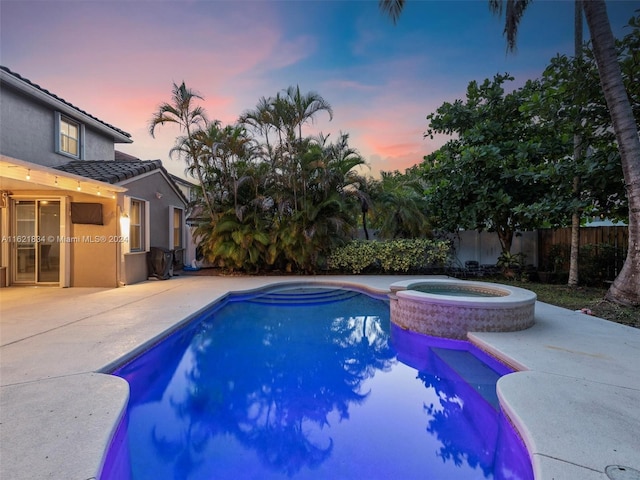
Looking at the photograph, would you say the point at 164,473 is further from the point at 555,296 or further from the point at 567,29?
the point at 567,29

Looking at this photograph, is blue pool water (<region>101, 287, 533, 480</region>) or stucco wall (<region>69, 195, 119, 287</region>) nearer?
blue pool water (<region>101, 287, 533, 480</region>)

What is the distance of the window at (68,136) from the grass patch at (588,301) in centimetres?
1390

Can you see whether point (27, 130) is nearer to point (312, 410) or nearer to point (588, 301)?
point (312, 410)

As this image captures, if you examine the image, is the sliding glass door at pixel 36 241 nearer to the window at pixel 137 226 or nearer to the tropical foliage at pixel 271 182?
the window at pixel 137 226

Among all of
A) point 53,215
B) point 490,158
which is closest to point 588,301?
point 490,158

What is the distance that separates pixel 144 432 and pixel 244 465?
3.47 feet

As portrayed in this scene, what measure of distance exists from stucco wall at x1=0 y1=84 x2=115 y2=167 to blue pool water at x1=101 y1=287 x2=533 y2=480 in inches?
292

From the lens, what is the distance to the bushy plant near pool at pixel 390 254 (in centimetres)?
1166

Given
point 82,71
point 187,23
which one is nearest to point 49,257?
point 82,71

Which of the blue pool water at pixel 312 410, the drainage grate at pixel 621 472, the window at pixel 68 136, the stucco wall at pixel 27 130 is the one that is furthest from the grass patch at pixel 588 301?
the window at pixel 68 136

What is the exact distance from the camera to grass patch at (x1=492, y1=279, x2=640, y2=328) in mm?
5776

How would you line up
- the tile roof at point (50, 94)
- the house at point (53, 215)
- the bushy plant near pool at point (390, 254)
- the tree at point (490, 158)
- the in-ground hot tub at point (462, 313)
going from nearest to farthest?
the in-ground hot tub at point (462, 313) < the tile roof at point (50, 94) < the house at point (53, 215) < the tree at point (490, 158) < the bushy plant near pool at point (390, 254)

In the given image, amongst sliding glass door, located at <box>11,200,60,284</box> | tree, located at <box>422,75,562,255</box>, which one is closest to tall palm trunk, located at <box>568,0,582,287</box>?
tree, located at <box>422,75,562,255</box>

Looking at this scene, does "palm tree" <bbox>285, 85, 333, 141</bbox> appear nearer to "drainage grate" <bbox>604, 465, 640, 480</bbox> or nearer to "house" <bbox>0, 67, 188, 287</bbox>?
"house" <bbox>0, 67, 188, 287</bbox>
